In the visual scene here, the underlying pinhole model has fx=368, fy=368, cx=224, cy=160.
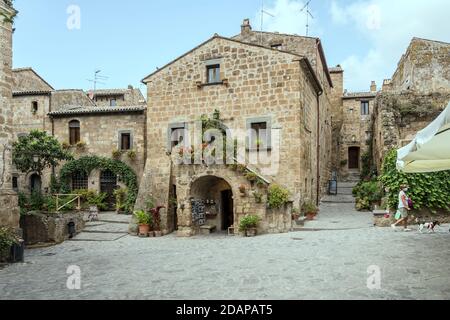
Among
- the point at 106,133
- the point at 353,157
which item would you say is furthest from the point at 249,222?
the point at 353,157

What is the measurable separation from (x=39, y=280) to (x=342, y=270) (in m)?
6.63

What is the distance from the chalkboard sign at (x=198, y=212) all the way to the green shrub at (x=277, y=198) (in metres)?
3.20

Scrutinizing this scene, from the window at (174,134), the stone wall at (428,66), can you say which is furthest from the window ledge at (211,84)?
the stone wall at (428,66)

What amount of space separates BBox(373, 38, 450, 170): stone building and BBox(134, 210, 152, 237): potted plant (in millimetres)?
11302

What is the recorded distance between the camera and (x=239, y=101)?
16766 millimetres

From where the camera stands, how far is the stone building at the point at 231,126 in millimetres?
14852

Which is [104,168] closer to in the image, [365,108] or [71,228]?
[71,228]

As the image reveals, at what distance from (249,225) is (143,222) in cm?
456

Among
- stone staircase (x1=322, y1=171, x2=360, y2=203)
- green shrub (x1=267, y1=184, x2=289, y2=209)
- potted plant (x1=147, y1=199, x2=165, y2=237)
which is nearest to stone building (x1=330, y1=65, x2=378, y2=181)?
stone staircase (x1=322, y1=171, x2=360, y2=203)

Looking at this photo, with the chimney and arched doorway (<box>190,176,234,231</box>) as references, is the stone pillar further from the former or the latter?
the chimney

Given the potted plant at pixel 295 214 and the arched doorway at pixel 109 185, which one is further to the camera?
the arched doorway at pixel 109 185

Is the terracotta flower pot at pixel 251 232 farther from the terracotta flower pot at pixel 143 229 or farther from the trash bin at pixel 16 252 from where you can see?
the trash bin at pixel 16 252

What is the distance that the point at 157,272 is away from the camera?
8.39 meters
